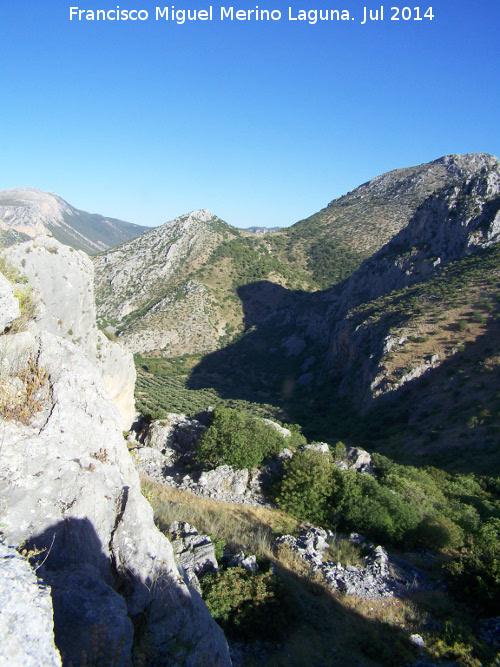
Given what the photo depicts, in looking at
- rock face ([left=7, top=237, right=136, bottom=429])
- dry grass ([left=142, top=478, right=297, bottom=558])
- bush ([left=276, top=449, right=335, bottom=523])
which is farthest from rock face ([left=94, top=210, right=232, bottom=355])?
dry grass ([left=142, top=478, right=297, bottom=558])

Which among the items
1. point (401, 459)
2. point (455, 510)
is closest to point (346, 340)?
point (401, 459)

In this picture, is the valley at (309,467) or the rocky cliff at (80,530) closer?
the rocky cliff at (80,530)

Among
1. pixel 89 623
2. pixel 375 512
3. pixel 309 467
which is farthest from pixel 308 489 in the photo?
pixel 89 623

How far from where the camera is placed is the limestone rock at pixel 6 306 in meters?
6.65

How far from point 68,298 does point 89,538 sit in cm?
1370

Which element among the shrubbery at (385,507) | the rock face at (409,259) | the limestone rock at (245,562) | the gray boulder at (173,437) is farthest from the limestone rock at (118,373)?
the rock face at (409,259)

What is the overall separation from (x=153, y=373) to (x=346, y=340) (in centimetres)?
2800

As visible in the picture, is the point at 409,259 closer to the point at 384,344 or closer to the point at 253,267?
the point at 384,344

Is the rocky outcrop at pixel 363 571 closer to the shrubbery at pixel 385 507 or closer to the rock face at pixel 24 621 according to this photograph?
the shrubbery at pixel 385 507

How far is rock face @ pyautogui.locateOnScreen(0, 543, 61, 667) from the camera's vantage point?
2.63 metres

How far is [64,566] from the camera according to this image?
4.47 metres

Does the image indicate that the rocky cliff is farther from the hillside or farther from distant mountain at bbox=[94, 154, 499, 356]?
distant mountain at bbox=[94, 154, 499, 356]

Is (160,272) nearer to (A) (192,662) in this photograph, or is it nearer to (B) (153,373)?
(B) (153,373)

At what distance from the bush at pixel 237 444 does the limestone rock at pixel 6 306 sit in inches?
425
